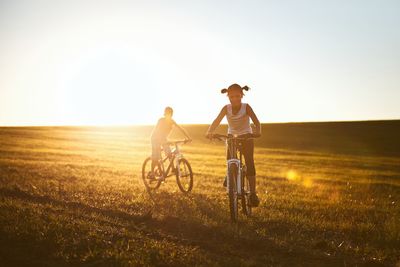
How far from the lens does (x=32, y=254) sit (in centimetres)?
659

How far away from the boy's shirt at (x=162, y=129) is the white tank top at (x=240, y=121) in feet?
16.0

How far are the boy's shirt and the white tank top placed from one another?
192 inches

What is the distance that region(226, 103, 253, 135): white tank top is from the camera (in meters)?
9.19

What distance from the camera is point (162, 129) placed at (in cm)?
1405

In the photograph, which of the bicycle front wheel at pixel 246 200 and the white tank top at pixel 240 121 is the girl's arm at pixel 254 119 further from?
the bicycle front wheel at pixel 246 200

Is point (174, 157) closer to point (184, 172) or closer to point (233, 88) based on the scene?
point (184, 172)

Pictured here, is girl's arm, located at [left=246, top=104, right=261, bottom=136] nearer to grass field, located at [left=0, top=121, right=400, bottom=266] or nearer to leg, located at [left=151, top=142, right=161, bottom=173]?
grass field, located at [left=0, top=121, right=400, bottom=266]

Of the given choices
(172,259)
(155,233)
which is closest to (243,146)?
(155,233)

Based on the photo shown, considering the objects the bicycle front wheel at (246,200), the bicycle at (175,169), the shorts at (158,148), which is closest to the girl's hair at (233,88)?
the bicycle front wheel at (246,200)

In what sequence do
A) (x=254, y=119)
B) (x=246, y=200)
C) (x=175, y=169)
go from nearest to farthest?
(x=254, y=119), (x=246, y=200), (x=175, y=169)

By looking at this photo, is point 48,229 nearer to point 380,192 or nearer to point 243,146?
point 243,146

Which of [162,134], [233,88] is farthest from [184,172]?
[233,88]

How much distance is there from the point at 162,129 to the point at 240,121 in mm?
5285

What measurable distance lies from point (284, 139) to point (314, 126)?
22.8m
